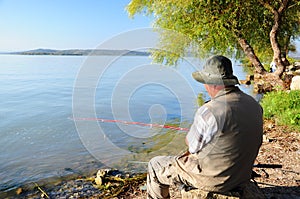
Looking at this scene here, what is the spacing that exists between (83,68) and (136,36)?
96 centimetres

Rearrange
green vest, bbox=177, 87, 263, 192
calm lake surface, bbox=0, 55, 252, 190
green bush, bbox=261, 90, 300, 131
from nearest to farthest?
1. green vest, bbox=177, 87, 263, 192
2. calm lake surface, bbox=0, 55, 252, 190
3. green bush, bbox=261, 90, 300, 131

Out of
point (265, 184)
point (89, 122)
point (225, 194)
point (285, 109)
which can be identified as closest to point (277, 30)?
point (285, 109)

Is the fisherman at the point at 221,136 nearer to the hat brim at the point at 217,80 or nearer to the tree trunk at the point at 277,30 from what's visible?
the hat brim at the point at 217,80

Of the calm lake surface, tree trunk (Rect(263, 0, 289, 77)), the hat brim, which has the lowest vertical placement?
the calm lake surface

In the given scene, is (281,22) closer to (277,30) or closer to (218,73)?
(277,30)

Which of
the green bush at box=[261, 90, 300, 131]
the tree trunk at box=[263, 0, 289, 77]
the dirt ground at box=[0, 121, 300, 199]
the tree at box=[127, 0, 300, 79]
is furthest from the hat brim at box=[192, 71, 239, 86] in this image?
the tree trunk at box=[263, 0, 289, 77]

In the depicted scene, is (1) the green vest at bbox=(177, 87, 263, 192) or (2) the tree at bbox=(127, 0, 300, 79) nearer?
(1) the green vest at bbox=(177, 87, 263, 192)

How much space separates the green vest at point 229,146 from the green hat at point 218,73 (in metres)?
0.09

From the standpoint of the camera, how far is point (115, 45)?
4.07 metres

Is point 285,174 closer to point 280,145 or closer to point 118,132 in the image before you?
point 280,145

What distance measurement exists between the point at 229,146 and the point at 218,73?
70cm

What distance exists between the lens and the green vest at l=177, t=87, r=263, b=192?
243 centimetres

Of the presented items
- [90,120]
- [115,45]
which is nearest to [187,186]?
[115,45]

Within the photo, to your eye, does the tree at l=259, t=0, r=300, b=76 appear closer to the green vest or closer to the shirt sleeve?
the green vest
